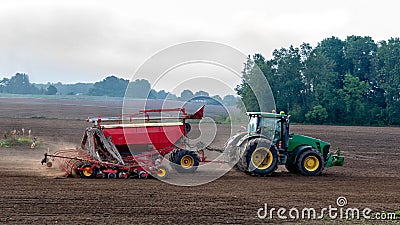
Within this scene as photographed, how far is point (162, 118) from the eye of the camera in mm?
15320

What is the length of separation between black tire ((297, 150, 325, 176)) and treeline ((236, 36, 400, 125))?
1532 inches

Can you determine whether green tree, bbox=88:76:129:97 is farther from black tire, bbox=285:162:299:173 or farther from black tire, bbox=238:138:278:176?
black tire, bbox=238:138:278:176

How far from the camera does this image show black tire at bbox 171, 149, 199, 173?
49.2 feet

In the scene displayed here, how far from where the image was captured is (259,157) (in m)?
15.1

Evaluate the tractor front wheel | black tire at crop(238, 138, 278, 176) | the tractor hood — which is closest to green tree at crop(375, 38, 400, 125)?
the tractor hood

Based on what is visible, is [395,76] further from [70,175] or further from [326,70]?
[70,175]

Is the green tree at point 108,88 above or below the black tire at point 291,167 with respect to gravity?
above

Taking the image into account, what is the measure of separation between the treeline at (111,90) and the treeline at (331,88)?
1926 centimetres

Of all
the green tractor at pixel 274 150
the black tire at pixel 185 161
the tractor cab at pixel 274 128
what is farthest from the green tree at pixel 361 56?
the black tire at pixel 185 161

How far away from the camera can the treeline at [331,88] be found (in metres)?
58.1

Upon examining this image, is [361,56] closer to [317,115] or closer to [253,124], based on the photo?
[317,115]

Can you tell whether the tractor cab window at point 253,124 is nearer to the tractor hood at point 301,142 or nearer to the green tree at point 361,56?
the tractor hood at point 301,142

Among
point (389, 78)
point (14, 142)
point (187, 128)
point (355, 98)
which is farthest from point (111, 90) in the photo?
point (187, 128)

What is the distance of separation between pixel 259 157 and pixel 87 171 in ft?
16.7
